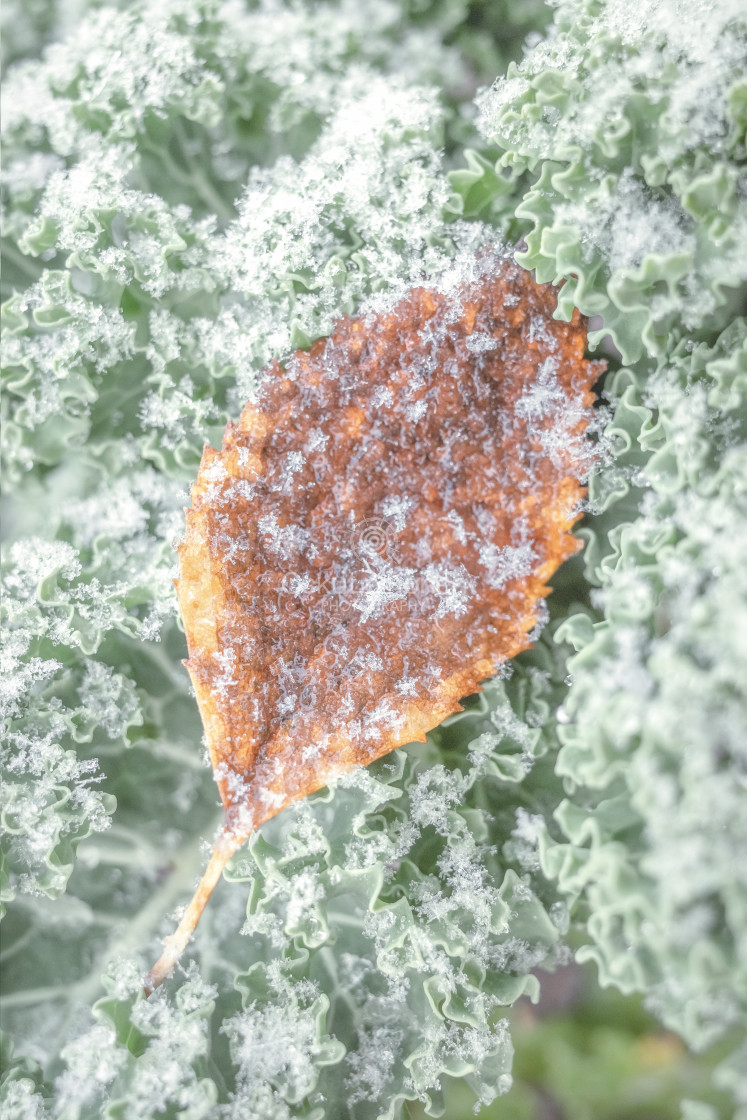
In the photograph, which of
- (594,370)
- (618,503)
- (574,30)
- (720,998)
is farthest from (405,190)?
(720,998)

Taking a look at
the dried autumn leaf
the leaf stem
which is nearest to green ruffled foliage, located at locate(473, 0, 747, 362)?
the dried autumn leaf

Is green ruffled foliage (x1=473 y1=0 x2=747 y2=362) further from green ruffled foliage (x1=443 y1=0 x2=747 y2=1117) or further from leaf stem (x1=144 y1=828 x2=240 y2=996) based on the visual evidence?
leaf stem (x1=144 y1=828 x2=240 y2=996)

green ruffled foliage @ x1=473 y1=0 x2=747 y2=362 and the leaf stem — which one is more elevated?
green ruffled foliage @ x1=473 y1=0 x2=747 y2=362

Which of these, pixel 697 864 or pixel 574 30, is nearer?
pixel 697 864

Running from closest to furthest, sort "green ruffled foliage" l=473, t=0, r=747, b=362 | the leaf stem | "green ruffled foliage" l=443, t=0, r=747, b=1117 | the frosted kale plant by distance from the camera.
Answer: "green ruffled foliage" l=443, t=0, r=747, b=1117
the frosted kale plant
"green ruffled foliage" l=473, t=0, r=747, b=362
the leaf stem

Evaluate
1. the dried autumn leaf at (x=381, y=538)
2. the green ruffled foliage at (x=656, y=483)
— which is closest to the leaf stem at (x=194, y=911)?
the dried autumn leaf at (x=381, y=538)

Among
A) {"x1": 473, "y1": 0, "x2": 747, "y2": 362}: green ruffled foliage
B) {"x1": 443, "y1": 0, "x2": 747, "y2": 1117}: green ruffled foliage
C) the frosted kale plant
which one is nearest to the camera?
{"x1": 443, "y1": 0, "x2": 747, "y2": 1117}: green ruffled foliage

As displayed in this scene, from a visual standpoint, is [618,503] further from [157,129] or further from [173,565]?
[157,129]
